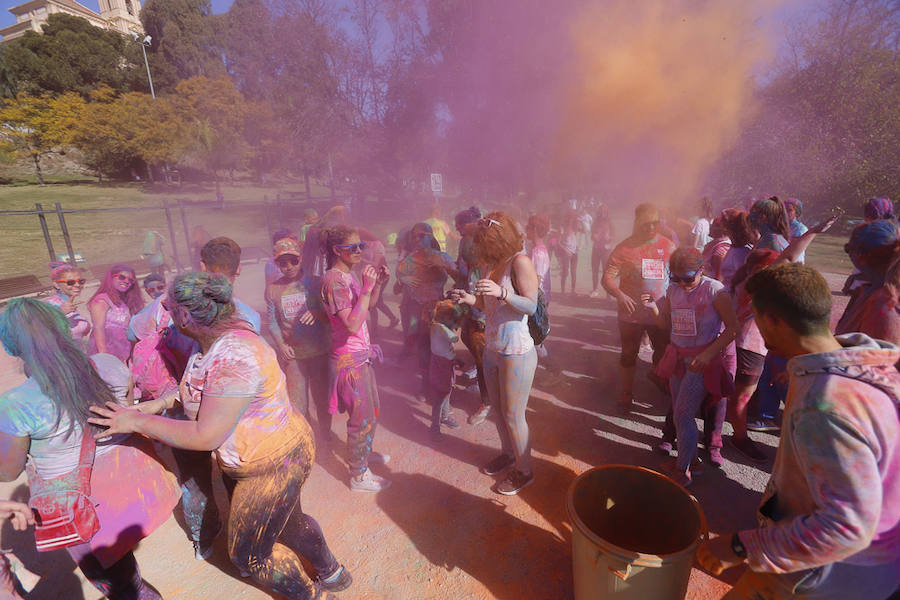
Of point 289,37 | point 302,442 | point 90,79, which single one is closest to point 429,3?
point 289,37

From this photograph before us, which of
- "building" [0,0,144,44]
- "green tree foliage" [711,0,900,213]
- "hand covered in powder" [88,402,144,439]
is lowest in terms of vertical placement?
"hand covered in powder" [88,402,144,439]

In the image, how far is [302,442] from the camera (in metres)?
2.00

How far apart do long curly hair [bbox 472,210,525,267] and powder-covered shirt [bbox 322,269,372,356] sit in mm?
980

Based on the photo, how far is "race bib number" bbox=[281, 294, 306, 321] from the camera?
11.3 feet

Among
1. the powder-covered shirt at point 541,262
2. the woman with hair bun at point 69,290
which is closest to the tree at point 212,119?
the woman with hair bun at point 69,290

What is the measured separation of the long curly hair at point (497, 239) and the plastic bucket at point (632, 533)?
1.46 metres

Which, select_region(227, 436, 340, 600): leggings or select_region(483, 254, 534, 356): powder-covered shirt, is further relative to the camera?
select_region(483, 254, 534, 356): powder-covered shirt

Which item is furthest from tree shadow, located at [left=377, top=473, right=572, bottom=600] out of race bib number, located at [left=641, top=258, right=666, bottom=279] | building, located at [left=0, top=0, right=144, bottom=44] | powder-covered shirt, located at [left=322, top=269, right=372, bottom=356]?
building, located at [left=0, top=0, right=144, bottom=44]

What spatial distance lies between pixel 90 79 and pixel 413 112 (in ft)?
108

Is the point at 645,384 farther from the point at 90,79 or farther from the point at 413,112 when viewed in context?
the point at 90,79

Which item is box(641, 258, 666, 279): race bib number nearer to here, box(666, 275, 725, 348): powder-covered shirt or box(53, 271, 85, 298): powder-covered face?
box(666, 275, 725, 348): powder-covered shirt

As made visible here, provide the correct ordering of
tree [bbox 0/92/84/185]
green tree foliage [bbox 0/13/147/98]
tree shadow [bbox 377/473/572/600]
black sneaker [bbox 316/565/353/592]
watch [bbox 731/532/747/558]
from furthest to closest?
green tree foliage [bbox 0/13/147/98] < tree [bbox 0/92/84/185] < tree shadow [bbox 377/473/572/600] < black sneaker [bbox 316/565/353/592] < watch [bbox 731/532/747/558]

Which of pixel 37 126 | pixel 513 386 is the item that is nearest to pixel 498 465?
pixel 513 386

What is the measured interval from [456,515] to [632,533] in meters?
1.26
